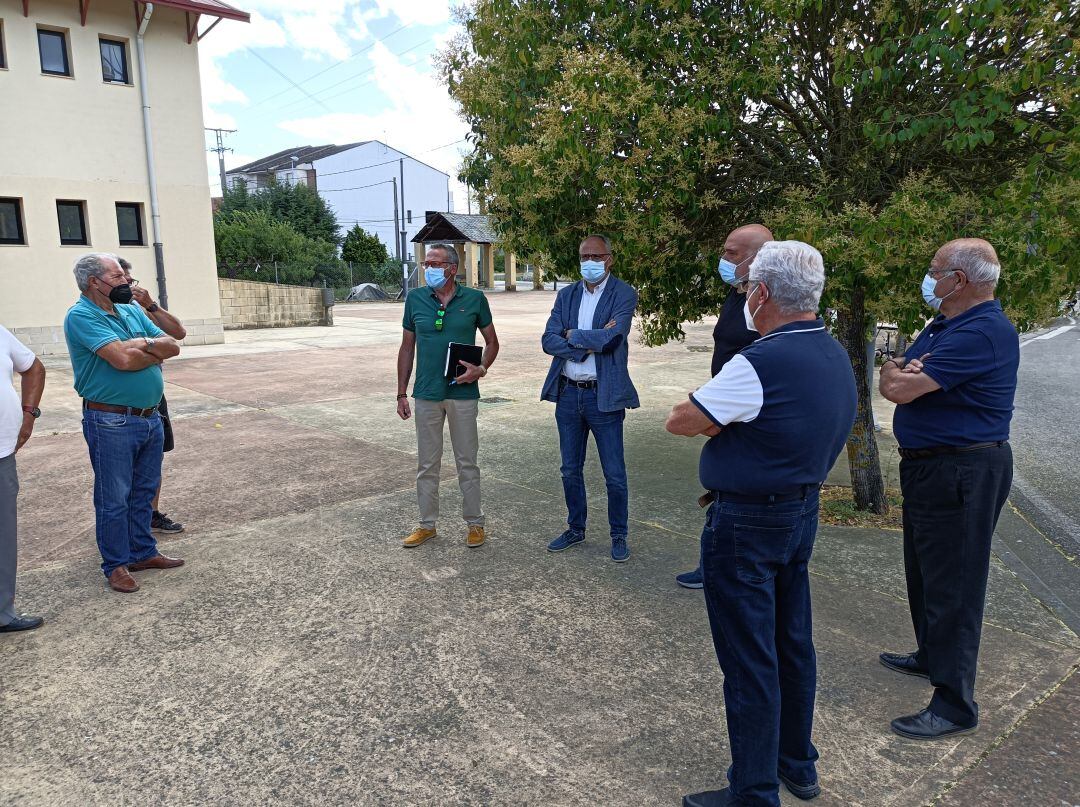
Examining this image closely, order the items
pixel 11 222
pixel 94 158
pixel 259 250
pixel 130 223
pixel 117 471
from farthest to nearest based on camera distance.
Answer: pixel 259 250
pixel 130 223
pixel 94 158
pixel 11 222
pixel 117 471

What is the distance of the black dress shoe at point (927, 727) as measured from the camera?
9.10ft

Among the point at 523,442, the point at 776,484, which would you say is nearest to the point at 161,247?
the point at 523,442

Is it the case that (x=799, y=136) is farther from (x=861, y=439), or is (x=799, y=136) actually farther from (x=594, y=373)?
(x=594, y=373)

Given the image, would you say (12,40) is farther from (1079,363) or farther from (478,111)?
(1079,363)

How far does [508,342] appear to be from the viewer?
702 inches

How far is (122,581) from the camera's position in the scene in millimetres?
4047

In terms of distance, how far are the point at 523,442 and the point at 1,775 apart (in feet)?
17.8

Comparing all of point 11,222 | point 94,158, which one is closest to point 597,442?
point 11,222

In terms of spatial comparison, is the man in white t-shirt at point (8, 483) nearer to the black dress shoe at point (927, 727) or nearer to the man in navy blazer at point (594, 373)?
the man in navy blazer at point (594, 373)

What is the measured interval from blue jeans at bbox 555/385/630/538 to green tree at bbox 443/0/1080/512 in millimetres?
1085

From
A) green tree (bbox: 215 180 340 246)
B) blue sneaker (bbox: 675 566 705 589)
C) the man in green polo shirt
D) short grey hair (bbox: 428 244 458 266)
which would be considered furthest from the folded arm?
green tree (bbox: 215 180 340 246)

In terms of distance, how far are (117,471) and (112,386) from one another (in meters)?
0.47

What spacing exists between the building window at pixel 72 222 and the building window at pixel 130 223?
28.9 inches

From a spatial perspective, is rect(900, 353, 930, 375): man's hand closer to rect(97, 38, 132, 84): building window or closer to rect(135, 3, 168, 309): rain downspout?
rect(135, 3, 168, 309): rain downspout
